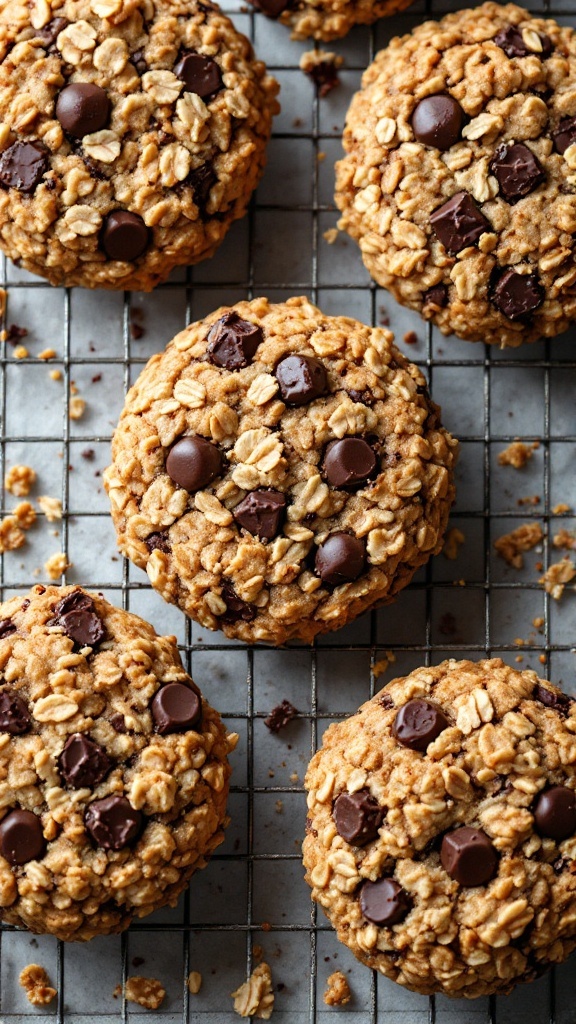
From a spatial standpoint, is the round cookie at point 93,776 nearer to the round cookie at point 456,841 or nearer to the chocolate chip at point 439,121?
the round cookie at point 456,841

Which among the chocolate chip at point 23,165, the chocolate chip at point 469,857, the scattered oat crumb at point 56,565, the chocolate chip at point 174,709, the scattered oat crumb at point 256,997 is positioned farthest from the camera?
the scattered oat crumb at point 56,565

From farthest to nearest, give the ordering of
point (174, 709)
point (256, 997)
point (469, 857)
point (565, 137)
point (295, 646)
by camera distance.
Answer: point (295, 646) < point (256, 997) < point (565, 137) < point (174, 709) < point (469, 857)

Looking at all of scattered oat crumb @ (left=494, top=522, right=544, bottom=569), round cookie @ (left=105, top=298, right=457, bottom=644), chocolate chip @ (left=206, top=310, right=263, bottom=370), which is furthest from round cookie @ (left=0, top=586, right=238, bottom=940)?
scattered oat crumb @ (left=494, top=522, right=544, bottom=569)

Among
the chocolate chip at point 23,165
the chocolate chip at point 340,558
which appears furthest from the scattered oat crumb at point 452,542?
the chocolate chip at point 23,165

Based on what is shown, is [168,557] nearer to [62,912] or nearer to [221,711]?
[221,711]

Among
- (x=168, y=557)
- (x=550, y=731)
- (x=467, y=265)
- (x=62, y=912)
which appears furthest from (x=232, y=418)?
(x=62, y=912)

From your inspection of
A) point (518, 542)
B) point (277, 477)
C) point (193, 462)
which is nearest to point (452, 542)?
point (518, 542)

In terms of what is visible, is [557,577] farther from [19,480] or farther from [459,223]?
[19,480]
